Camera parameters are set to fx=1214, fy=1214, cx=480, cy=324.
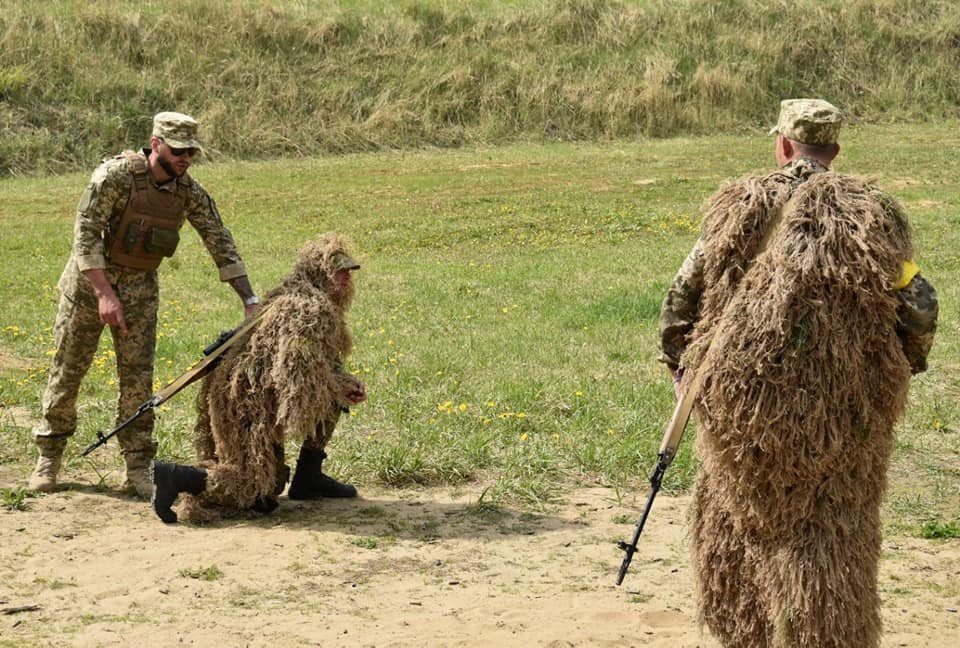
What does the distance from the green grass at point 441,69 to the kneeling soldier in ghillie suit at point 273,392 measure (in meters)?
17.4

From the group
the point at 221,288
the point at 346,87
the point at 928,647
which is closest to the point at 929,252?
the point at 221,288

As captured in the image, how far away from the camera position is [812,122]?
4168mm

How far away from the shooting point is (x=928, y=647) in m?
4.94

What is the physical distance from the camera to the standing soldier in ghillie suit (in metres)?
3.93

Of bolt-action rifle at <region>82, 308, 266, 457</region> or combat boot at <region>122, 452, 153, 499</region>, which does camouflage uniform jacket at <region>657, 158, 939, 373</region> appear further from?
combat boot at <region>122, 452, 153, 499</region>

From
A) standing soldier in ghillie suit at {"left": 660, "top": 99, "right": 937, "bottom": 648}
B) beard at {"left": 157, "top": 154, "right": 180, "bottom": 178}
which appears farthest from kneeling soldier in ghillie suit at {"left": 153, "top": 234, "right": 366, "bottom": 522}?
standing soldier in ghillie suit at {"left": 660, "top": 99, "right": 937, "bottom": 648}

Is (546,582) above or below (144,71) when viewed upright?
below

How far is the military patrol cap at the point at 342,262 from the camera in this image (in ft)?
21.0

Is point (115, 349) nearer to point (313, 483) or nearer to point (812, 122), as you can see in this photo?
point (313, 483)

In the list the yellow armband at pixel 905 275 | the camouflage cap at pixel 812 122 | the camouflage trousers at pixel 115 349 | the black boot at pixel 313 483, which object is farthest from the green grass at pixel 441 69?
the yellow armband at pixel 905 275

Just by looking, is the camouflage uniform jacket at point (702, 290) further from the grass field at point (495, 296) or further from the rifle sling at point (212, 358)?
the rifle sling at point (212, 358)

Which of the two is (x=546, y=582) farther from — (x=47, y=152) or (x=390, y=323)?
(x=47, y=152)

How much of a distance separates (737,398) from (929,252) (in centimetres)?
1139

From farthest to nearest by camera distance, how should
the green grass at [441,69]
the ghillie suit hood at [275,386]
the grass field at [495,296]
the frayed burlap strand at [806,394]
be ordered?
the green grass at [441,69], the grass field at [495,296], the ghillie suit hood at [275,386], the frayed burlap strand at [806,394]
